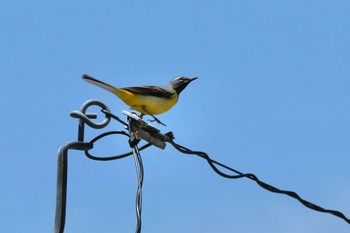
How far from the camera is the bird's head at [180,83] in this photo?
12.3m

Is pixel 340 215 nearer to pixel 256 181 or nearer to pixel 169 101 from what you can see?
pixel 256 181

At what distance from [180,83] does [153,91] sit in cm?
242

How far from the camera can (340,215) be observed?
25.5 feet

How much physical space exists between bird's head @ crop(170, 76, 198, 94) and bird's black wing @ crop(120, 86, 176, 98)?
3.67ft

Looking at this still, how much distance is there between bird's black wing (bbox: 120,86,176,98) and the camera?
9.55 meters

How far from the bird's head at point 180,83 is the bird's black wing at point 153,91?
1118 mm

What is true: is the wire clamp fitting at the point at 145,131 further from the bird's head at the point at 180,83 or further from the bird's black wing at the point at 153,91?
the bird's head at the point at 180,83

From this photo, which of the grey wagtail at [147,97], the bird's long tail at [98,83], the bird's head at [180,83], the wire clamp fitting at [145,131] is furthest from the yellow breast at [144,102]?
the wire clamp fitting at [145,131]

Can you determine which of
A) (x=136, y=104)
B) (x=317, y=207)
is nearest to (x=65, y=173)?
(x=317, y=207)

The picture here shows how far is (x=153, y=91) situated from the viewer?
1012 cm

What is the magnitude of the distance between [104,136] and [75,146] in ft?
1.91

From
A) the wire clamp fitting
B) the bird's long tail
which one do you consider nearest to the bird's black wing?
the bird's long tail

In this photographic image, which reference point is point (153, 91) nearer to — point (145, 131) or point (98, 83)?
point (98, 83)

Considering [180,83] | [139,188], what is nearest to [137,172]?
[139,188]
